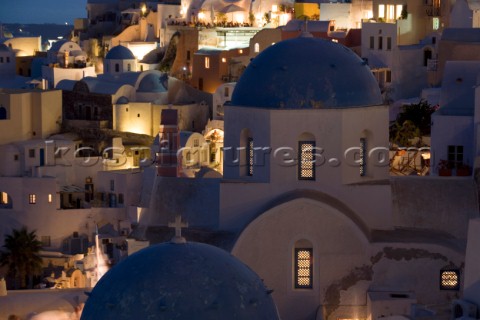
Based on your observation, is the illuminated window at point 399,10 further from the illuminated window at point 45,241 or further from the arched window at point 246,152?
the arched window at point 246,152

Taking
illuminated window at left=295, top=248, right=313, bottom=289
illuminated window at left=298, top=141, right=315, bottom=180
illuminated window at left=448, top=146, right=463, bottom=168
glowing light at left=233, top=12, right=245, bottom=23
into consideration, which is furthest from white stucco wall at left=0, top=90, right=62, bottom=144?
illuminated window at left=295, top=248, right=313, bottom=289

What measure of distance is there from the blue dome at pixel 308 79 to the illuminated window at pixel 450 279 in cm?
319

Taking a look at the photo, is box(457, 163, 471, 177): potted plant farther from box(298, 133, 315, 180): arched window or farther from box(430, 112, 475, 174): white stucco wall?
box(298, 133, 315, 180): arched window

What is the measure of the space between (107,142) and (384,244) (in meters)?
26.7

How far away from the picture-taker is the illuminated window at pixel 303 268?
25.3 m

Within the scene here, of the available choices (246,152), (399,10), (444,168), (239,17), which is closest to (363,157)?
(246,152)

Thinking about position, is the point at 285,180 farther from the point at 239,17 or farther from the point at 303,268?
the point at 239,17

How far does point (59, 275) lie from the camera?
41.1m

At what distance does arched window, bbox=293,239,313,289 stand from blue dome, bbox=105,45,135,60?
121 feet

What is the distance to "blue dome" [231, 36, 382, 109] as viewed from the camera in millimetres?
25469

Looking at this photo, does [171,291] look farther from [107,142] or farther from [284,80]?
[107,142]

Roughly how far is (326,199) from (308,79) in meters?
2.06

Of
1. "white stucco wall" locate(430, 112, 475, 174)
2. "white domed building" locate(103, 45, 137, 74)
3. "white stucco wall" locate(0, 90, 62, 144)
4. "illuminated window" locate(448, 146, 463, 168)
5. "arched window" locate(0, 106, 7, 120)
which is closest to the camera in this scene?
"white stucco wall" locate(430, 112, 475, 174)

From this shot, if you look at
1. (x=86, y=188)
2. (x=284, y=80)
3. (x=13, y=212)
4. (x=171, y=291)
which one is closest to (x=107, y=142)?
(x=86, y=188)
